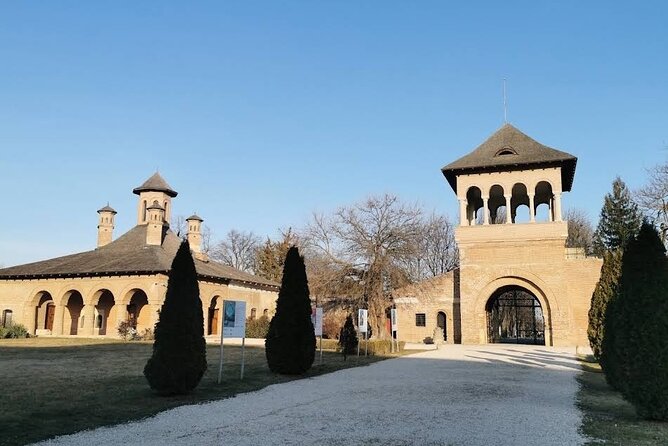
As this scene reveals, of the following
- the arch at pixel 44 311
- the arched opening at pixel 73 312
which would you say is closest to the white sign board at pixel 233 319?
the arched opening at pixel 73 312

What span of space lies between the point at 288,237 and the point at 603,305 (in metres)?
36.4

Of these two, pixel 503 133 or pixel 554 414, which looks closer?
pixel 554 414

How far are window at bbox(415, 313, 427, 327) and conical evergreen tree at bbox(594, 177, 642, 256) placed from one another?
2690cm

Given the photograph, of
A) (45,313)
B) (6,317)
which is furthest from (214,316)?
(6,317)

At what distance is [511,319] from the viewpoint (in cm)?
5100

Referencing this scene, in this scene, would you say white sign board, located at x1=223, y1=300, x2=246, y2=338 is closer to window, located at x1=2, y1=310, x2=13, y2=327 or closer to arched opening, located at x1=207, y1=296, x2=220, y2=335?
arched opening, located at x1=207, y1=296, x2=220, y2=335

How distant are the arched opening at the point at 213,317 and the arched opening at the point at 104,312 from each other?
6.59 meters

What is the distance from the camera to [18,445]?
6.46 m

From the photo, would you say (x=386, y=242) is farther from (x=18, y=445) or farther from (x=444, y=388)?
(x=18, y=445)

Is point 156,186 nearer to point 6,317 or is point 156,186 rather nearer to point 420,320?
point 6,317

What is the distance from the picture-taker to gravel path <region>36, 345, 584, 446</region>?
23.0 ft

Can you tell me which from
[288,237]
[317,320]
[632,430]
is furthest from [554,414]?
[288,237]

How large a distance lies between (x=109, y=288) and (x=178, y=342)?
25606 millimetres

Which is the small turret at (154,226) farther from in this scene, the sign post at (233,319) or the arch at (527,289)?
the sign post at (233,319)
